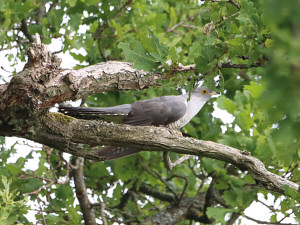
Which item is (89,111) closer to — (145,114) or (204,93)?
(145,114)

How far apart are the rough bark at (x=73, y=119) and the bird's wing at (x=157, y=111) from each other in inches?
35.7

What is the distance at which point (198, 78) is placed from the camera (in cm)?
268

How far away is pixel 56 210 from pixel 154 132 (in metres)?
2.28

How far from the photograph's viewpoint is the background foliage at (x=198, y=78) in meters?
0.88

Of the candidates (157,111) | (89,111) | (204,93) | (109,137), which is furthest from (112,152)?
(204,93)

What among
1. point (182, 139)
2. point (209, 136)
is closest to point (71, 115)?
point (182, 139)

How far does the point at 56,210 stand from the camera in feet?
15.7

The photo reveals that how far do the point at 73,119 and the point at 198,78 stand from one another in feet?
3.13

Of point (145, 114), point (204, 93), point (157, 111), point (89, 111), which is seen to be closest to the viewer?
point (89, 111)

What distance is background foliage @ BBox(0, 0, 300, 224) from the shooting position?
0.88 m

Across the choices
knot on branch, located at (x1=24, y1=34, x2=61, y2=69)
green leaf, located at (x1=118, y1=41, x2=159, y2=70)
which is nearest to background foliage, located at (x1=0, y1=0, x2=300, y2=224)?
green leaf, located at (x1=118, y1=41, x2=159, y2=70)

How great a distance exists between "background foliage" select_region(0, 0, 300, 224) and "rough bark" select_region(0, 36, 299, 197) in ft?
0.77

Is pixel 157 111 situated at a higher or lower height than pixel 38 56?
higher

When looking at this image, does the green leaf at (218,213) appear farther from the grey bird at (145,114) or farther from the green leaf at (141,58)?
the green leaf at (141,58)
